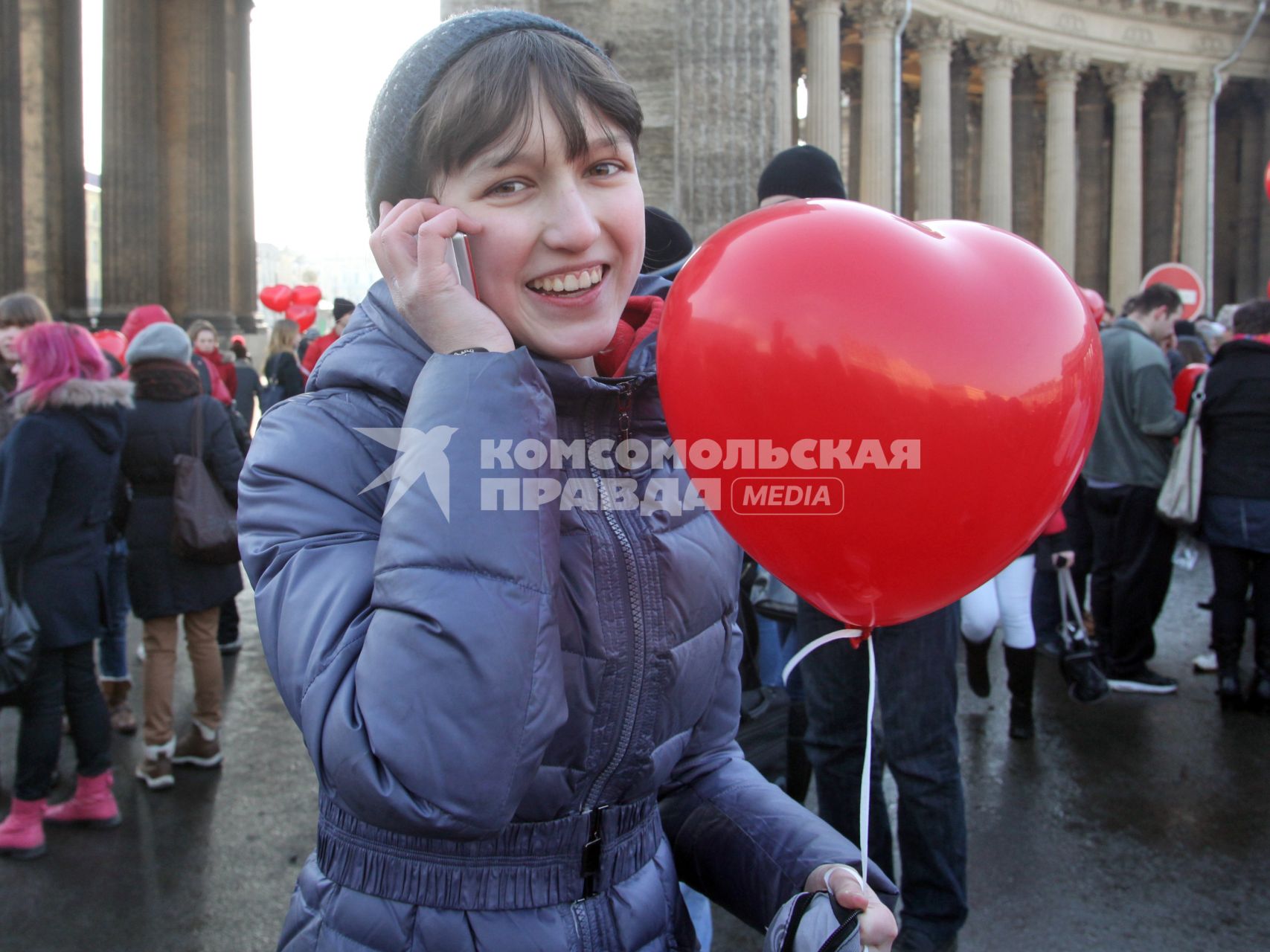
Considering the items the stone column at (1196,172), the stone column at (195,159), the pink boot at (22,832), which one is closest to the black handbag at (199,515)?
the pink boot at (22,832)

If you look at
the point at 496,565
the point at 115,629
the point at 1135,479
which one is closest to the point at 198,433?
the point at 115,629

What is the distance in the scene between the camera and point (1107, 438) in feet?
20.3

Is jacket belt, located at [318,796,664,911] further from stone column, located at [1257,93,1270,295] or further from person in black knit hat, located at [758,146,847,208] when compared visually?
stone column, located at [1257,93,1270,295]

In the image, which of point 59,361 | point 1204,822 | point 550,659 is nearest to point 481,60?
point 550,659

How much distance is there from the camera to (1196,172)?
1342 inches

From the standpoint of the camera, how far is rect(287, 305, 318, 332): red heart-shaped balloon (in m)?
15.3

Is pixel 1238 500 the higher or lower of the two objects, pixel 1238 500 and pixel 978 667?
the higher

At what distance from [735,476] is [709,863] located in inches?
22.7

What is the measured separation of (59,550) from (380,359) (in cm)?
344

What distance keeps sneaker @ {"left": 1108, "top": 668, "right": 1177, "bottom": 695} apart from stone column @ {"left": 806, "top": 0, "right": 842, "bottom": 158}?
18.8 metres

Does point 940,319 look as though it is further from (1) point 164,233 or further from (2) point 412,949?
(1) point 164,233

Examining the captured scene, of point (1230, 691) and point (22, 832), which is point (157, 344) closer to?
point (22, 832)

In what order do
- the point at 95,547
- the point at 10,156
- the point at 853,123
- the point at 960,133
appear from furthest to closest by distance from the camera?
1. the point at 960,133
2. the point at 853,123
3. the point at 10,156
4. the point at 95,547

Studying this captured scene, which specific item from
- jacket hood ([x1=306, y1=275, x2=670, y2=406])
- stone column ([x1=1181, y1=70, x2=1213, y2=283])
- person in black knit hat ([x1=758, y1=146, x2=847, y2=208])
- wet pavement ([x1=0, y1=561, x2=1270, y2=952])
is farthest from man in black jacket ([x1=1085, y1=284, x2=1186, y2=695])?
stone column ([x1=1181, y1=70, x2=1213, y2=283])
